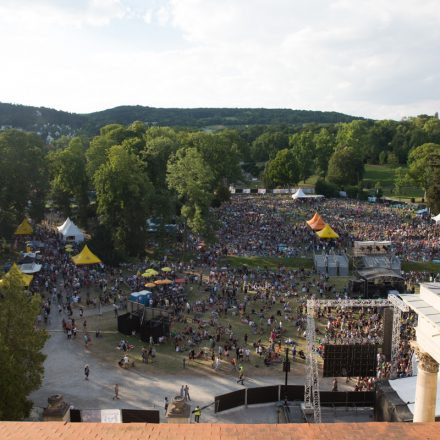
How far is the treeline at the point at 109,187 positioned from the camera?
39531mm

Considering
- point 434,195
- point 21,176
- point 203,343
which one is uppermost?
point 21,176

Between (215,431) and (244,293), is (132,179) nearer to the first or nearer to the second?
(244,293)

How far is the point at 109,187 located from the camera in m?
39.5

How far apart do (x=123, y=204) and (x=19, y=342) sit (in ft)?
74.8

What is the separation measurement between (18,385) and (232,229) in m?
35.7

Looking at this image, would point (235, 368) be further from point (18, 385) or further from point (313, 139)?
point (313, 139)

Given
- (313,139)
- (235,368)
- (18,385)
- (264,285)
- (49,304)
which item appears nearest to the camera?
(18,385)

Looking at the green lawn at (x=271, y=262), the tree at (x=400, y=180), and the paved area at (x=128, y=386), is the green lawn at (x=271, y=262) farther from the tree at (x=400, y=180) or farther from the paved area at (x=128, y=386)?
the tree at (x=400, y=180)

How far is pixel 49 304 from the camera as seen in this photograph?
1171 inches

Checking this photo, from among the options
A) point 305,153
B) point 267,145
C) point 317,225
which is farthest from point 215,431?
point 267,145

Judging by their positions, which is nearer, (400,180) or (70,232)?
(70,232)

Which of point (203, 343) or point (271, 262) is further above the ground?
point (271, 262)

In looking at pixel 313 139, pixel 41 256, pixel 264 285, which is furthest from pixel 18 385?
pixel 313 139

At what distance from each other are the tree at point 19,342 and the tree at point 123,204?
20673 mm
